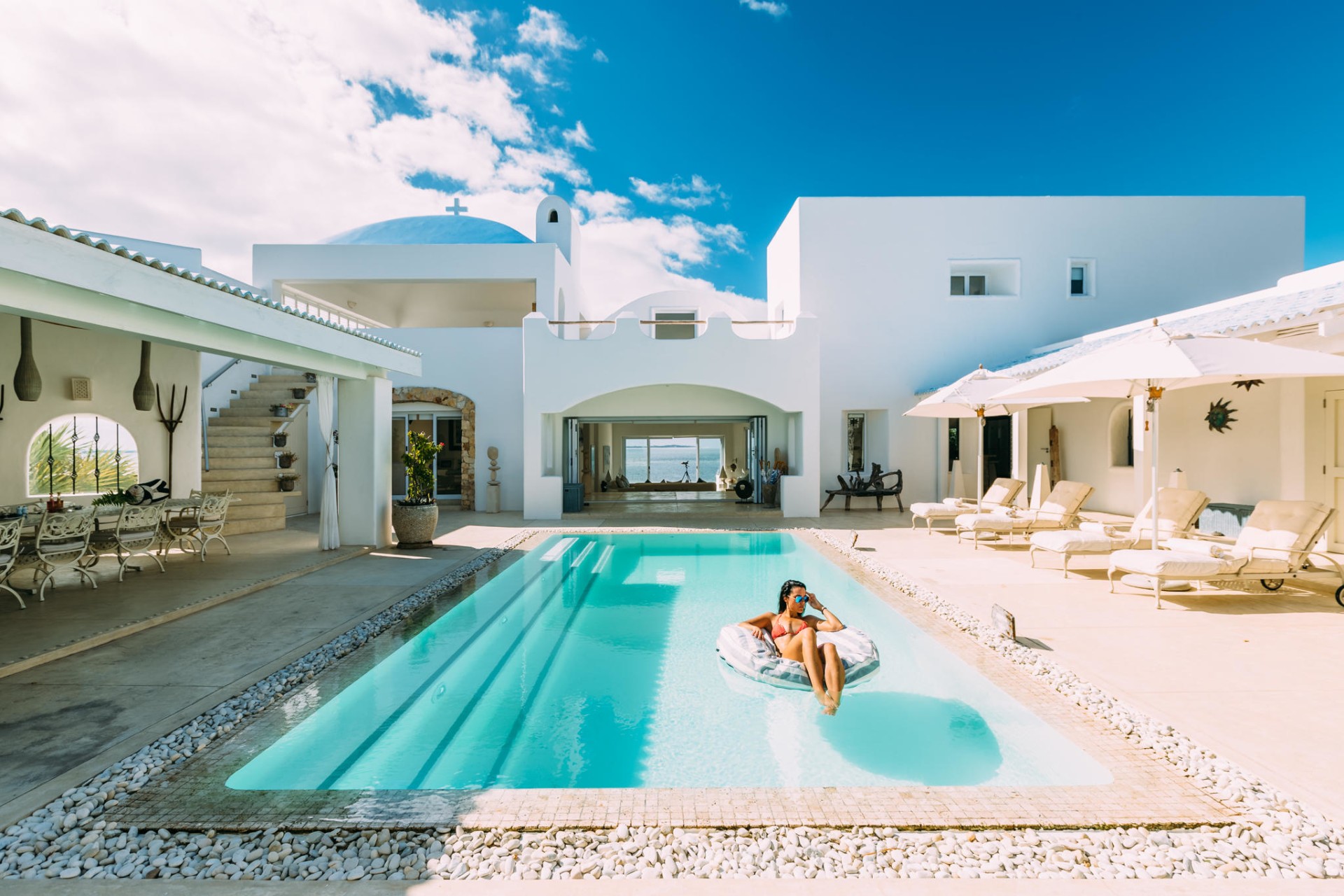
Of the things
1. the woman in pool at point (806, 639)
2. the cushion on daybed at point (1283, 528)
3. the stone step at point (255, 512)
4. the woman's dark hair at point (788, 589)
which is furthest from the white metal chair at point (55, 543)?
the cushion on daybed at point (1283, 528)

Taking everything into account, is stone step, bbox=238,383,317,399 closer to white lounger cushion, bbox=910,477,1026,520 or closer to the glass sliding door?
the glass sliding door

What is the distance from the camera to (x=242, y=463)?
12.3 meters

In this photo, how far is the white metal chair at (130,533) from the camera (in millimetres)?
7465

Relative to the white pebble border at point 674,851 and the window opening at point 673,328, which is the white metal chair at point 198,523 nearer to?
the white pebble border at point 674,851

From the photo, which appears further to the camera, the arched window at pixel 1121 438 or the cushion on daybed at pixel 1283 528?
the arched window at pixel 1121 438

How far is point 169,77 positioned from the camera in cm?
1216

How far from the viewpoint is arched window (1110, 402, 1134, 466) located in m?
13.2

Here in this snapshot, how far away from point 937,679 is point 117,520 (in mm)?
8371

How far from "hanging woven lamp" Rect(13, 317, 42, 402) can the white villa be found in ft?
2.78

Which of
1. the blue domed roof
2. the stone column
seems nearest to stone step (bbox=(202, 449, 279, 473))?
the stone column

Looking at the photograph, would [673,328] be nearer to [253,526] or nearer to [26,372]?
[253,526]

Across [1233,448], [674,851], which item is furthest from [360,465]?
[1233,448]

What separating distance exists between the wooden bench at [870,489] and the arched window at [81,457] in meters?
12.6

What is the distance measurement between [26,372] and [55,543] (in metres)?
2.95
